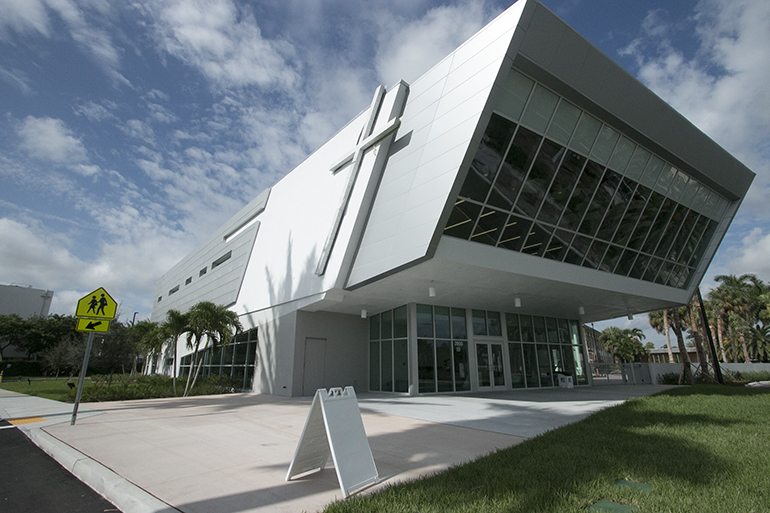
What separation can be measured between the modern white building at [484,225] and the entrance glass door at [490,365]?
0.10 metres

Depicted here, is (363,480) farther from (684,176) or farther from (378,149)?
(684,176)

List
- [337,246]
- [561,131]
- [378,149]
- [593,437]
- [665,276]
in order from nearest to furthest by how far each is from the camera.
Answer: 1. [593,437]
2. [561,131]
3. [378,149]
4. [337,246]
5. [665,276]

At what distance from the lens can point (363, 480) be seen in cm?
444

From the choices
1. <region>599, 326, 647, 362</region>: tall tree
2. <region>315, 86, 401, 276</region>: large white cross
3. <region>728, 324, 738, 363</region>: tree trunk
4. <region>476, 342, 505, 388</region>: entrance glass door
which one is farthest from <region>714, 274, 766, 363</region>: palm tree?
<region>315, 86, 401, 276</region>: large white cross

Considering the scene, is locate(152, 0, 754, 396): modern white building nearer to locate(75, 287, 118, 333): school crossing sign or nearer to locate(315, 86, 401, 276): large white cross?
locate(315, 86, 401, 276): large white cross

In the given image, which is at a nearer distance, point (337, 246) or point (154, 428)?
point (154, 428)

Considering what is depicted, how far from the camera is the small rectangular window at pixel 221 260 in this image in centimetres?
2861

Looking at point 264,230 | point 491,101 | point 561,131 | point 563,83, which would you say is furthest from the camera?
point 264,230

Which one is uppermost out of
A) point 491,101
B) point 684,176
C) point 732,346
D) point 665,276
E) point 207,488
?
point 684,176

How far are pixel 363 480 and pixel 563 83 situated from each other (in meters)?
12.3

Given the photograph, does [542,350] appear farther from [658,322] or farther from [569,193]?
[658,322]

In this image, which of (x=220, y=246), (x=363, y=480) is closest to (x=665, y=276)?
(x=363, y=480)

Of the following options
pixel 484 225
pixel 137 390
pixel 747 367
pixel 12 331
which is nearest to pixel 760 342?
pixel 747 367

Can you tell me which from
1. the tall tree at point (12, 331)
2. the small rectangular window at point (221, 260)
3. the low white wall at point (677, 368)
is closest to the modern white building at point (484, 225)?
the small rectangular window at point (221, 260)
